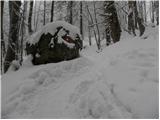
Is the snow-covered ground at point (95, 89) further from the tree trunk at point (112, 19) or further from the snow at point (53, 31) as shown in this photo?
the tree trunk at point (112, 19)

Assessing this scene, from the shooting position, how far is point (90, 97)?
4.93 m

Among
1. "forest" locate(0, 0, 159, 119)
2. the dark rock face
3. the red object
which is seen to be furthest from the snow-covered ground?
the red object

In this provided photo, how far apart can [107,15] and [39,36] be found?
8.43 feet

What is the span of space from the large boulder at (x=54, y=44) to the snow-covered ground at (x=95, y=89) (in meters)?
1.18

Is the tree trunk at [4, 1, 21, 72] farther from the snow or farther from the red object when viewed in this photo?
the red object

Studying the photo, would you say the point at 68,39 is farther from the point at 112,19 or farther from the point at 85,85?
the point at 85,85

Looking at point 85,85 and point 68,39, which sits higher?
point 68,39

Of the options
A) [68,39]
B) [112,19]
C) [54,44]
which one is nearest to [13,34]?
[54,44]

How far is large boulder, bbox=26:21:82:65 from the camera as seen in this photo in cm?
835

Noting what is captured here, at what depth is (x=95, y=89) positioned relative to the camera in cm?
513

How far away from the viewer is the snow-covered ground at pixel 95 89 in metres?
4.45

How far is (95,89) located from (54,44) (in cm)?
367

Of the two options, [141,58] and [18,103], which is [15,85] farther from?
[141,58]

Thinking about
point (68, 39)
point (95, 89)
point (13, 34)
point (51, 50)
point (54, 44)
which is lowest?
point (95, 89)
